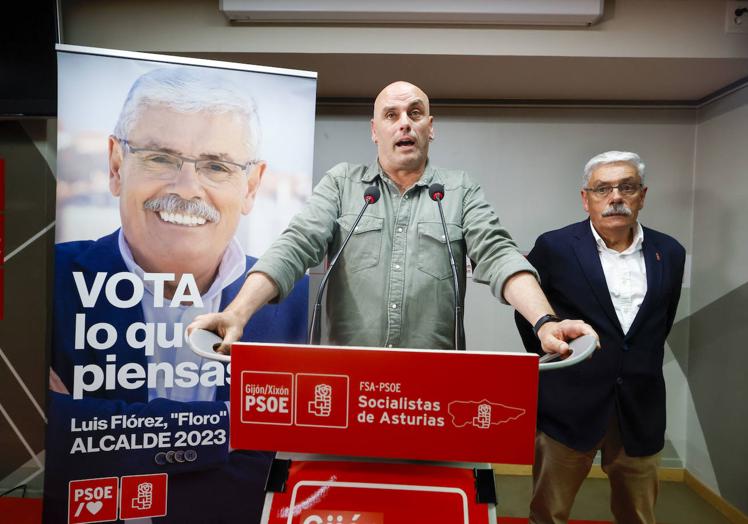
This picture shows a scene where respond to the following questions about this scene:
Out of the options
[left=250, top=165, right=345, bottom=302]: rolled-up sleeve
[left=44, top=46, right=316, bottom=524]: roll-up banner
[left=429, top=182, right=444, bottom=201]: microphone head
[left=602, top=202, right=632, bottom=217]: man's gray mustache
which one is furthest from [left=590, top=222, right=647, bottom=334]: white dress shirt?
[left=44, top=46, right=316, bottom=524]: roll-up banner

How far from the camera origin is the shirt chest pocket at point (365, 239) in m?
1.62

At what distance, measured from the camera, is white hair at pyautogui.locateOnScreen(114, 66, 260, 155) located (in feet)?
6.28

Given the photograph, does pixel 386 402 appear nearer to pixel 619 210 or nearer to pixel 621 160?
pixel 619 210

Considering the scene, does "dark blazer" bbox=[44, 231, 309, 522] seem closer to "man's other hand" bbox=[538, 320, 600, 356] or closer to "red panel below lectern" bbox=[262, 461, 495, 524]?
"red panel below lectern" bbox=[262, 461, 495, 524]

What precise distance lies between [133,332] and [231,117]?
999 mm

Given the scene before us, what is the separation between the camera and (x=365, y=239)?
64.0 inches

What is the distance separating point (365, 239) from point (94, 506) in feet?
5.29

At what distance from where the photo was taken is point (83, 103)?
6.19 ft

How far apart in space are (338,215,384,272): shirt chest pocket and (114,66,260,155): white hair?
76cm

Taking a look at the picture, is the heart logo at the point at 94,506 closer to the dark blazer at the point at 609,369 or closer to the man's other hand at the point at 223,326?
the man's other hand at the point at 223,326

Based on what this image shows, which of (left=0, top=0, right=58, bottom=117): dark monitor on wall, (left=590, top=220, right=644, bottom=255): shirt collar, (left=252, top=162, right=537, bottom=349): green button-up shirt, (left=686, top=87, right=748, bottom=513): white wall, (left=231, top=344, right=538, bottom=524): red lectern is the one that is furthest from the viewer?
(left=686, top=87, right=748, bottom=513): white wall

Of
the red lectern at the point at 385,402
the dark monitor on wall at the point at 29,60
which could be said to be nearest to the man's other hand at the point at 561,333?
the red lectern at the point at 385,402

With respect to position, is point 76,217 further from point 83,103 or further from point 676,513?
point 676,513

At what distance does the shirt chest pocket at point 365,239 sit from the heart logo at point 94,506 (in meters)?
1.48
